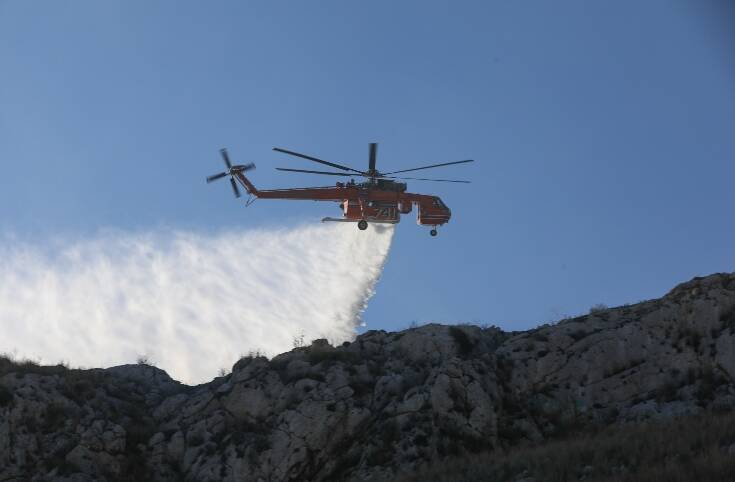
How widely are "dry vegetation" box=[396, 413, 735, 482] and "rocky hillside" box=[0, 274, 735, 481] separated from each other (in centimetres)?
213

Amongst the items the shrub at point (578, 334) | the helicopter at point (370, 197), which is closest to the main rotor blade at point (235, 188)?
the helicopter at point (370, 197)

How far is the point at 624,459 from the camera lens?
2038 centimetres

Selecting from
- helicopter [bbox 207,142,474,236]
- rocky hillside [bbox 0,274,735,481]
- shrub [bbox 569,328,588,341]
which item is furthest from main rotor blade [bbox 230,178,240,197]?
shrub [bbox 569,328,588,341]

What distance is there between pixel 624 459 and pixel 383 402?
9.85m

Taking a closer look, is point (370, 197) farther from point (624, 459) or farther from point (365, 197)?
point (624, 459)

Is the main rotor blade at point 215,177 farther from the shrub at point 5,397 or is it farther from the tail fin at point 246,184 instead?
the shrub at point 5,397

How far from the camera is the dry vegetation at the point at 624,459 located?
18.1m

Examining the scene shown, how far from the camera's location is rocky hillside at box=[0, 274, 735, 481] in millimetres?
26406

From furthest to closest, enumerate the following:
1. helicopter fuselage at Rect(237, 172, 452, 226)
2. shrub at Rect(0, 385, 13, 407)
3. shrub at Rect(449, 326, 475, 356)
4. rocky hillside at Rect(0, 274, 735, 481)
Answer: helicopter fuselage at Rect(237, 172, 452, 226), shrub at Rect(449, 326, 475, 356), shrub at Rect(0, 385, 13, 407), rocky hillside at Rect(0, 274, 735, 481)

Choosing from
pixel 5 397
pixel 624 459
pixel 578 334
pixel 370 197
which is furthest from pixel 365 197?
pixel 624 459

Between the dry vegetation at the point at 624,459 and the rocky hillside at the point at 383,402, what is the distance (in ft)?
→ 6.98

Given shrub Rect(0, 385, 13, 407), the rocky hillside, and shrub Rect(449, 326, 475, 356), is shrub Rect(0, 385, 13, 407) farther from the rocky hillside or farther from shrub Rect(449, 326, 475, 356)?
shrub Rect(449, 326, 475, 356)

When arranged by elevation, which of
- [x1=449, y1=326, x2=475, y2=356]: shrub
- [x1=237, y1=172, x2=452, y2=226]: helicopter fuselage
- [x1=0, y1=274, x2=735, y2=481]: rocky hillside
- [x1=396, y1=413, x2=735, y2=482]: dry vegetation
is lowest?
[x1=396, y1=413, x2=735, y2=482]: dry vegetation

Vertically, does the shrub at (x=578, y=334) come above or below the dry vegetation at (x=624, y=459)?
above
